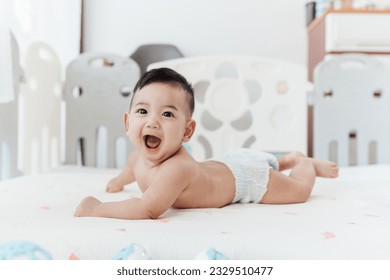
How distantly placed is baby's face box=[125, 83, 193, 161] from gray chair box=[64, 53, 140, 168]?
0.86 metres

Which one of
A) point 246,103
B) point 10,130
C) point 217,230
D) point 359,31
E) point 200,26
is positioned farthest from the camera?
point 200,26

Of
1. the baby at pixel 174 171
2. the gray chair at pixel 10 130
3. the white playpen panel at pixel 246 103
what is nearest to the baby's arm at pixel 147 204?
the baby at pixel 174 171

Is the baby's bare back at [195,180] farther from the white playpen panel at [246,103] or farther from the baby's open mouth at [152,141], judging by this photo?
the white playpen panel at [246,103]

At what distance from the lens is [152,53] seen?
7.19 ft

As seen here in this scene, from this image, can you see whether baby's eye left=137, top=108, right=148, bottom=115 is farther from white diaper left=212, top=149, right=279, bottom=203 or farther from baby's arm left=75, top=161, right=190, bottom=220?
white diaper left=212, top=149, right=279, bottom=203

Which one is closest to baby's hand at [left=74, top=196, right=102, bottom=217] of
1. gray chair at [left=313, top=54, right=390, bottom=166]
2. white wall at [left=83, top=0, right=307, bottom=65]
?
gray chair at [left=313, top=54, right=390, bottom=166]

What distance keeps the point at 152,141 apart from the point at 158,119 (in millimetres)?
44

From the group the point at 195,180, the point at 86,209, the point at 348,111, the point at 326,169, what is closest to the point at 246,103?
the point at 348,111

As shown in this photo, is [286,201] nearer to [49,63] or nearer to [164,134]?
[164,134]

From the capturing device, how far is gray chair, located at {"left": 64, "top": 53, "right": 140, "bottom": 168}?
5.17ft

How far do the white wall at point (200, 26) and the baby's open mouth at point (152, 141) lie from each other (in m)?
1.64

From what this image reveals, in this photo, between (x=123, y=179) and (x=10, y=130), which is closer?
(x=123, y=179)

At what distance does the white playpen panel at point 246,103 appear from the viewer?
156cm

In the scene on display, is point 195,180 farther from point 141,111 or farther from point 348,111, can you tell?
point 348,111
